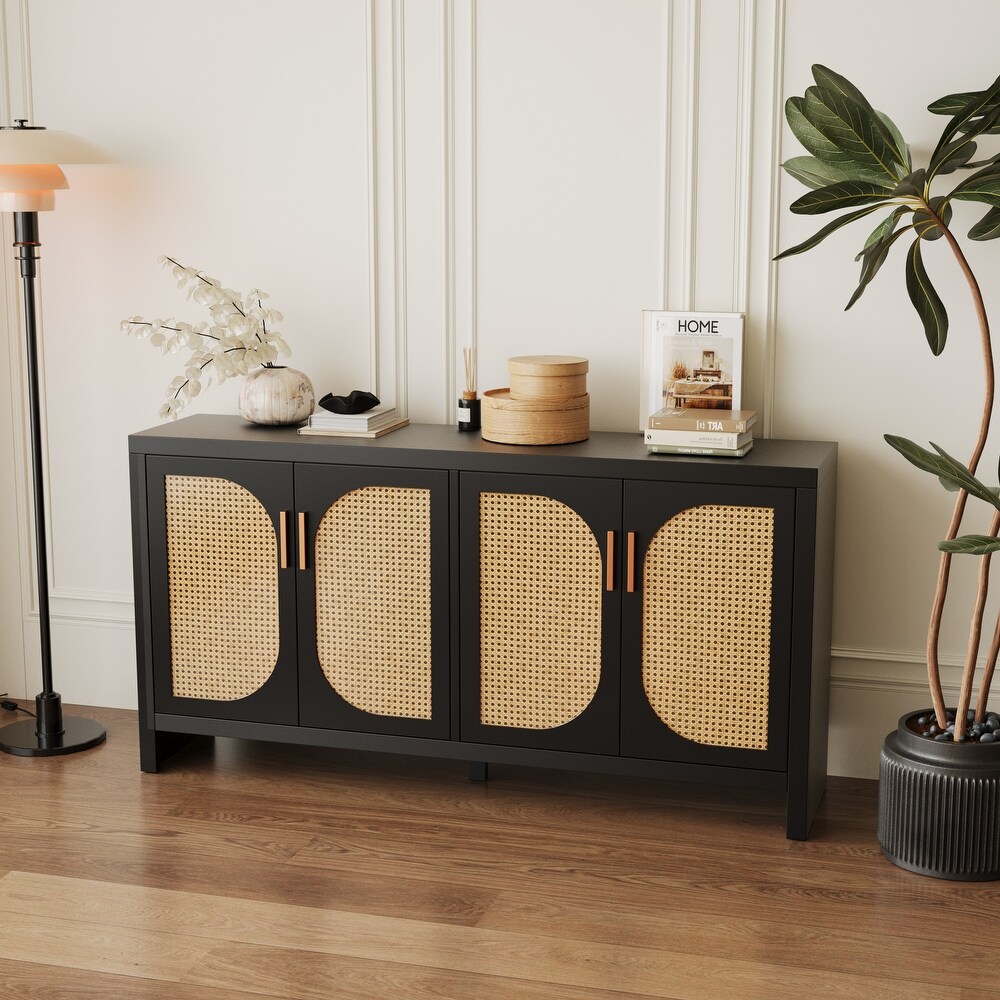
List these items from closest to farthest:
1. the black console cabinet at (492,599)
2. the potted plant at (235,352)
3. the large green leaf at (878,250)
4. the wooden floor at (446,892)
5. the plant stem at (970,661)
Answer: the wooden floor at (446,892) < the large green leaf at (878,250) < the plant stem at (970,661) < the black console cabinet at (492,599) < the potted plant at (235,352)

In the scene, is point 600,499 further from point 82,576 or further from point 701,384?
point 82,576

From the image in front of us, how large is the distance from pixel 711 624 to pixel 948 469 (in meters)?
0.62

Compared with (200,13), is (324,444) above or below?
below

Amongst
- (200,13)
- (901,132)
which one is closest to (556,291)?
(901,132)

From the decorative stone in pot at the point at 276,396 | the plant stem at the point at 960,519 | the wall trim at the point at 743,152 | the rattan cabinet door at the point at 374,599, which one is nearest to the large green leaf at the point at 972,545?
the plant stem at the point at 960,519

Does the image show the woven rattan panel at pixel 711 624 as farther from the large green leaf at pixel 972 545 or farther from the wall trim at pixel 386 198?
the wall trim at pixel 386 198

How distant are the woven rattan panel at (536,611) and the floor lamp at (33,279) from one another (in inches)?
48.2

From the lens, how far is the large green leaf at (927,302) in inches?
106

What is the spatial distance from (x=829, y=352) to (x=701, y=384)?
1.03 feet

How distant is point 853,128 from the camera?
8.51 ft

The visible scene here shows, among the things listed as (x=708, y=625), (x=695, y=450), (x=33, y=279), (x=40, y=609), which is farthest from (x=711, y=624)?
(x=33, y=279)

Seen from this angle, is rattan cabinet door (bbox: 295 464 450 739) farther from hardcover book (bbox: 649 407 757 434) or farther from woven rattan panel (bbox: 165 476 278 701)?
hardcover book (bbox: 649 407 757 434)

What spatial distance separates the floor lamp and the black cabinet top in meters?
0.42

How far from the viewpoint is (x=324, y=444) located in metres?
3.08
